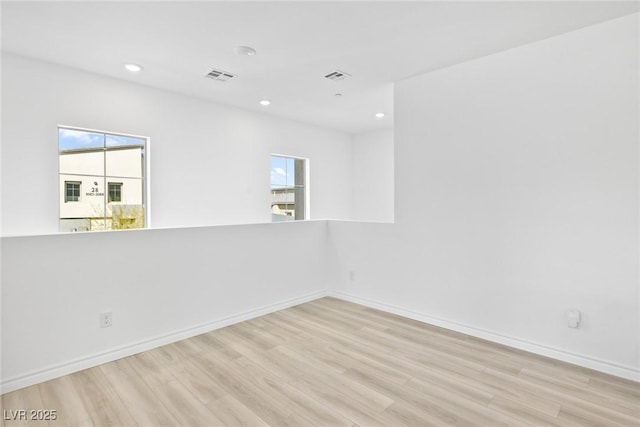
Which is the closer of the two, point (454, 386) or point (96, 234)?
point (454, 386)

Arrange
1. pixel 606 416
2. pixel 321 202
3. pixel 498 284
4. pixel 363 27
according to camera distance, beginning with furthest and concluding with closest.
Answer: pixel 321 202, pixel 498 284, pixel 363 27, pixel 606 416

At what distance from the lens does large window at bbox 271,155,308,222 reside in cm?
574

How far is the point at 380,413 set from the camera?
2027 millimetres

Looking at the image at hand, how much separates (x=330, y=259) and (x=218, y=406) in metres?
2.75

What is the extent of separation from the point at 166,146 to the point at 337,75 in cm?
238

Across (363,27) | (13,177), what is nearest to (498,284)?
(363,27)

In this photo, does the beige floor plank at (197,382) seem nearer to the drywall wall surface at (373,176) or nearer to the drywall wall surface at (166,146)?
the drywall wall surface at (166,146)

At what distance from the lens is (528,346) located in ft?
9.43

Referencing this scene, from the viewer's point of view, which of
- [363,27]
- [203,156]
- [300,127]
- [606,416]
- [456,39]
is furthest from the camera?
[300,127]

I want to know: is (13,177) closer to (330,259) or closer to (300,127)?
(330,259)

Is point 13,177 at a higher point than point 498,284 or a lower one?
higher

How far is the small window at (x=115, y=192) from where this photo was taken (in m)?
4.00

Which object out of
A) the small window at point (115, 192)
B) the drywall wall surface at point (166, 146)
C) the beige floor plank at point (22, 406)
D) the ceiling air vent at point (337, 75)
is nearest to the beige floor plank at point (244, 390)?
the beige floor plank at point (22, 406)

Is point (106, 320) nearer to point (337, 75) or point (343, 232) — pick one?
point (343, 232)
